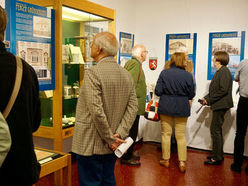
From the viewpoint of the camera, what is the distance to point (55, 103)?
2928 millimetres

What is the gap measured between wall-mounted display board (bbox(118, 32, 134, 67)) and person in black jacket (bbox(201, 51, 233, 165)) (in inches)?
59.2

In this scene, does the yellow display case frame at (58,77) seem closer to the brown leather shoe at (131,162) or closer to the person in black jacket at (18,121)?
the brown leather shoe at (131,162)

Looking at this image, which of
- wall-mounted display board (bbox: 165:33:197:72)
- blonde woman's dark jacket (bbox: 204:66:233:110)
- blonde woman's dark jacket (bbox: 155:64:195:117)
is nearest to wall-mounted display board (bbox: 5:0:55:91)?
blonde woman's dark jacket (bbox: 155:64:195:117)

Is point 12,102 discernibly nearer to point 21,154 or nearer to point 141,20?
point 21,154

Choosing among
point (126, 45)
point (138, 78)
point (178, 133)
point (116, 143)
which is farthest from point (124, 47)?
point (116, 143)

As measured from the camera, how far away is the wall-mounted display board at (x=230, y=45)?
4566 mm

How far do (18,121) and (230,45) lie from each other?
407 cm

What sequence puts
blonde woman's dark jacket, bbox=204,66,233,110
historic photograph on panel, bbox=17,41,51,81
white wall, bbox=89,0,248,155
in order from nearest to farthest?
historic photograph on panel, bbox=17,41,51,81, blonde woman's dark jacket, bbox=204,66,233,110, white wall, bbox=89,0,248,155

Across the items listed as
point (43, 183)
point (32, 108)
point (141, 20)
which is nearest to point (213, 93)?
point (141, 20)

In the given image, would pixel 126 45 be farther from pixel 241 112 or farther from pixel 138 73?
pixel 241 112

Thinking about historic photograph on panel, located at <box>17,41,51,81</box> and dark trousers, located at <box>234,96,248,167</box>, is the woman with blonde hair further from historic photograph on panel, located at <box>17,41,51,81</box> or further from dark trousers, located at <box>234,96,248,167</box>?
historic photograph on panel, located at <box>17,41,51,81</box>

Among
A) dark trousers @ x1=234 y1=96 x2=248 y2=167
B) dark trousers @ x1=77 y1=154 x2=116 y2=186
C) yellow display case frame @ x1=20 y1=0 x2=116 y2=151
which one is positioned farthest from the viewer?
dark trousers @ x1=234 y1=96 x2=248 y2=167

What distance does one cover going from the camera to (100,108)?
1954mm

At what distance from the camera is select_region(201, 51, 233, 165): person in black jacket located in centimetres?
390
